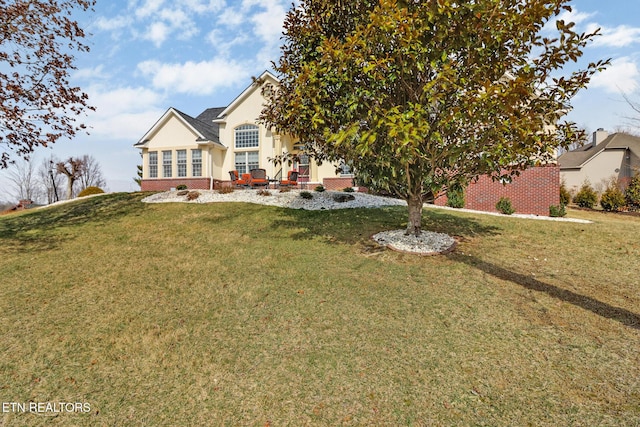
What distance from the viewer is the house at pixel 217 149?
74.7 feet

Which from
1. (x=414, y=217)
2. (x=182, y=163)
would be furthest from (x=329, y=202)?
(x=182, y=163)

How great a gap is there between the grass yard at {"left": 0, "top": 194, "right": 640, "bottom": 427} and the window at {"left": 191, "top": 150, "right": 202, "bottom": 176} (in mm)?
14514

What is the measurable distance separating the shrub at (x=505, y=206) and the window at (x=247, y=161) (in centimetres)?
1601

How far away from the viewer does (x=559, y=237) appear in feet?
31.8

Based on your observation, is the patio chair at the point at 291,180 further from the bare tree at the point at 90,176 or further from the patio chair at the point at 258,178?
the bare tree at the point at 90,176

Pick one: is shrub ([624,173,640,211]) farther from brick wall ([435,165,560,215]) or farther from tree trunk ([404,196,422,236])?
tree trunk ([404,196,422,236])

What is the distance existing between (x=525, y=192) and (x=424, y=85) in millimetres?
12019

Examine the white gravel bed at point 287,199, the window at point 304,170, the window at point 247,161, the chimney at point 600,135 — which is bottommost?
the white gravel bed at point 287,199

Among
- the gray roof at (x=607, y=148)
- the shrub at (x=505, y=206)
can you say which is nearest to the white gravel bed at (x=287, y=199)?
the shrub at (x=505, y=206)

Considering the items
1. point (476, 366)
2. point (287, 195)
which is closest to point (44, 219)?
point (287, 195)

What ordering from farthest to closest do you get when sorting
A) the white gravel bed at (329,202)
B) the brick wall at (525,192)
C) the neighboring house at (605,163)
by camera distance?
the neighboring house at (605,163), the brick wall at (525,192), the white gravel bed at (329,202)

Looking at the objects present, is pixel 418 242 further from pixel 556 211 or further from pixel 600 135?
pixel 600 135

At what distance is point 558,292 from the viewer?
238 inches

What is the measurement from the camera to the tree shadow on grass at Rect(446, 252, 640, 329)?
5113mm
